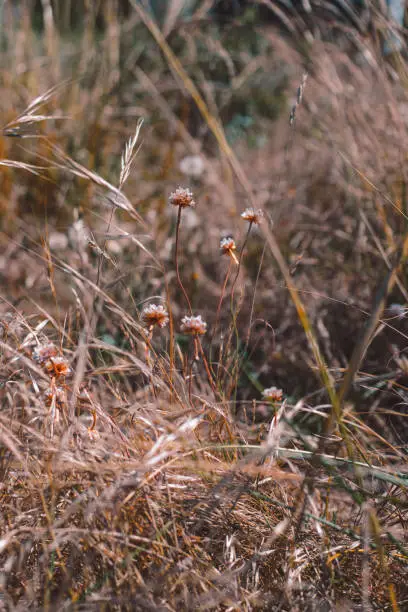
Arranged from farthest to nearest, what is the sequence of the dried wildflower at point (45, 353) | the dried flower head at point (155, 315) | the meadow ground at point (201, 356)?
the dried flower head at point (155, 315), the dried wildflower at point (45, 353), the meadow ground at point (201, 356)

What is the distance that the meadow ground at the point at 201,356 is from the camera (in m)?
0.82

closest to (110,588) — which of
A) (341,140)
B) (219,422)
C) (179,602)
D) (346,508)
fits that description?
(179,602)

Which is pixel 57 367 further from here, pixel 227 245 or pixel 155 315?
pixel 227 245

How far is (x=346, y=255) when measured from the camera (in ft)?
7.23

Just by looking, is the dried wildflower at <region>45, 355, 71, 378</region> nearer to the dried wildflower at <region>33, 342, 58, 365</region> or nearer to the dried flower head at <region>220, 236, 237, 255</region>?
the dried wildflower at <region>33, 342, 58, 365</region>

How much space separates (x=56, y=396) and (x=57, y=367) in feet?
0.16

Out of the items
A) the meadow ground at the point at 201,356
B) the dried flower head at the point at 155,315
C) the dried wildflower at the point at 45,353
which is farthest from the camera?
the dried flower head at the point at 155,315

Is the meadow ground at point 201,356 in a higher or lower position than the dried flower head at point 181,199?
lower

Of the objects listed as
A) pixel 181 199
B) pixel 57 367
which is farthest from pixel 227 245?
pixel 57 367

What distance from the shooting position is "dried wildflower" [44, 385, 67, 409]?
0.94 metres

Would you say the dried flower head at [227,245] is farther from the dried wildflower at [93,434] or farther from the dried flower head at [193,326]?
the dried wildflower at [93,434]

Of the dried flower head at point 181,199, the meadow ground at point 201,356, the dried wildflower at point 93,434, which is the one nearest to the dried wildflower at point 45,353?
the meadow ground at point 201,356

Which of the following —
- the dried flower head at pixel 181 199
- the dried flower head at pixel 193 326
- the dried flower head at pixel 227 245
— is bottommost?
the dried flower head at pixel 193 326

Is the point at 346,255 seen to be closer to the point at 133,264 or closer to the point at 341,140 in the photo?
the point at 341,140
